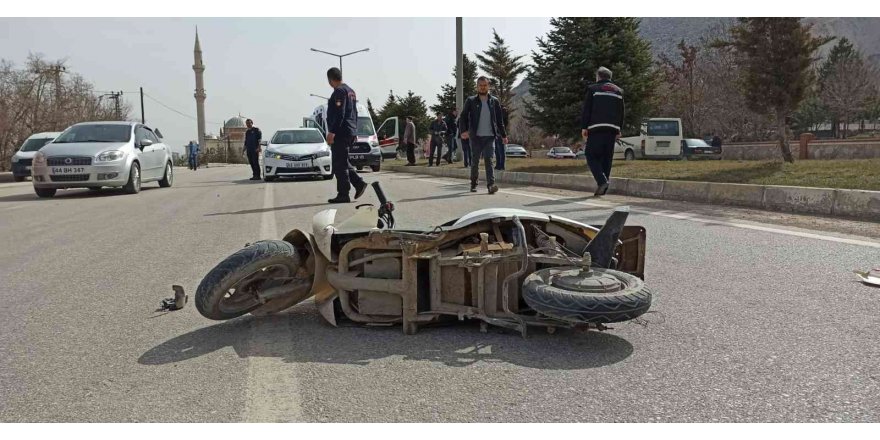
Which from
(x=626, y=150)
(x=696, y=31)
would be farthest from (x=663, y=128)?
(x=696, y=31)

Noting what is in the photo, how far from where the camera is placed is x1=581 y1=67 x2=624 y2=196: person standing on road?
945 cm

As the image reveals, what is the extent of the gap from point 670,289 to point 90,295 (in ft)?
12.2

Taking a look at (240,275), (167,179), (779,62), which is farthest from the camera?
(167,179)

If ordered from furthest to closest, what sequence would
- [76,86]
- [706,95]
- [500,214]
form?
[706,95], [76,86], [500,214]

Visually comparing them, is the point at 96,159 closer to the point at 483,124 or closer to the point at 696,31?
the point at 483,124

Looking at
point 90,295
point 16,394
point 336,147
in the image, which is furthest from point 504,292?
point 336,147

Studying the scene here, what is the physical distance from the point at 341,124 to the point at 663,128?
23.5 metres

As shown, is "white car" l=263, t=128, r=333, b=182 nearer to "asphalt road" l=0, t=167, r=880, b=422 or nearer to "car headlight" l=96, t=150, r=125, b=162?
"car headlight" l=96, t=150, r=125, b=162

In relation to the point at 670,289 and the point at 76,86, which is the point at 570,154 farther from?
the point at 670,289

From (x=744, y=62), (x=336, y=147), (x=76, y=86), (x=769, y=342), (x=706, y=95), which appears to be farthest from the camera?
(x=706, y=95)

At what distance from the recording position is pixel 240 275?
3.22m

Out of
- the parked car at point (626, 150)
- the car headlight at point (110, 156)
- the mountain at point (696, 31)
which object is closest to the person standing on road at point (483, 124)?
the car headlight at point (110, 156)

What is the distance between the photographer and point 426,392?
2.44m

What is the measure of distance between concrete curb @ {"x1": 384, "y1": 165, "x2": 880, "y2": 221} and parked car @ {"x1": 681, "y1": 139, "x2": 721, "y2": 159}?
69.4ft
